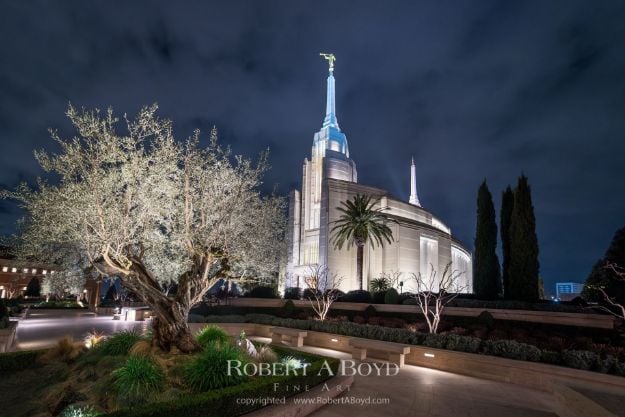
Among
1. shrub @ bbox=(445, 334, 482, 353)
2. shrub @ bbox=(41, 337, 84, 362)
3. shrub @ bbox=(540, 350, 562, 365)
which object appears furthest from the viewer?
shrub @ bbox=(445, 334, 482, 353)

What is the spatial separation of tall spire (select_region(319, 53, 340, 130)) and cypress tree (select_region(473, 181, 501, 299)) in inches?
1451

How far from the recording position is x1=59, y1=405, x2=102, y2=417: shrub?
274 inches

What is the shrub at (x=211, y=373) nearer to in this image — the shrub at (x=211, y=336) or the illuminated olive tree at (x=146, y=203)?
the illuminated olive tree at (x=146, y=203)

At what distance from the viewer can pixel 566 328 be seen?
15.8 meters

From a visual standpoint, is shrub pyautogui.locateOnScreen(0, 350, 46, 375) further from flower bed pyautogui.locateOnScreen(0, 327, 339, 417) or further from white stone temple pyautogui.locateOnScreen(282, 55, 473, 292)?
white stone temple pyautogui.locateOnScreen(282, 55, 473, 292)

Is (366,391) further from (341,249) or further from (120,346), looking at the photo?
(341,249)

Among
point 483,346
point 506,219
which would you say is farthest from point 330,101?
point 483,346

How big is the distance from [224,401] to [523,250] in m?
22.4

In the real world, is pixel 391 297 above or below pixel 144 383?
above

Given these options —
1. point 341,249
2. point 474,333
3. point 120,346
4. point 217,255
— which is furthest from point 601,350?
point 341,249

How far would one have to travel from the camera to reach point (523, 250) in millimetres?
23344

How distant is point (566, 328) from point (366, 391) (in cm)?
1161

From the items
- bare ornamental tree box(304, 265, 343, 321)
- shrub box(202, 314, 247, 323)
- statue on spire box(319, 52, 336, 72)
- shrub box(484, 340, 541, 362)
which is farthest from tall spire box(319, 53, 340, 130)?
shrub box(484, 340, 541, 362)

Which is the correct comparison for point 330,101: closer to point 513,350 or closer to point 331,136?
point 331,136
